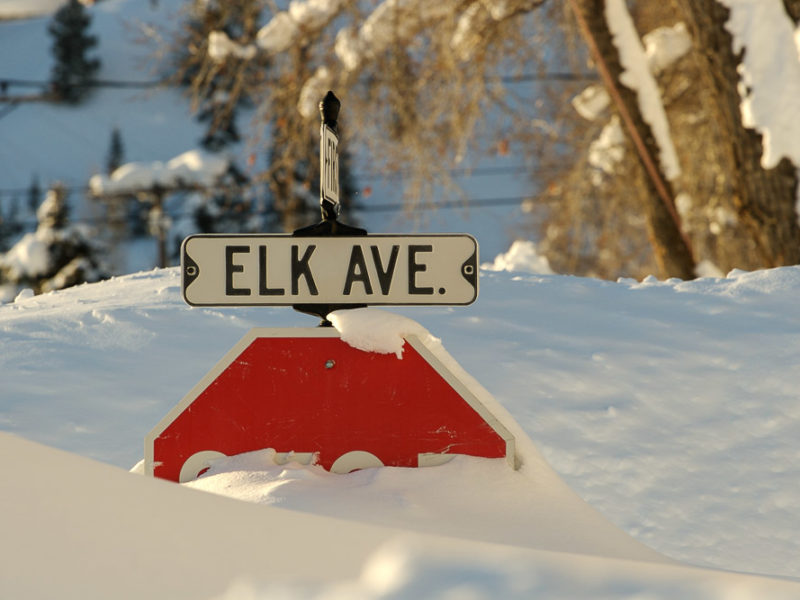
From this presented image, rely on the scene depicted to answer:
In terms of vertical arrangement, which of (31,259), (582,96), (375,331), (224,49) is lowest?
(31,259)

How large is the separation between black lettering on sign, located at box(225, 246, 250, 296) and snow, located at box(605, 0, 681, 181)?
5.98 meters

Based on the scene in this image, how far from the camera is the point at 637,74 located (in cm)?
803

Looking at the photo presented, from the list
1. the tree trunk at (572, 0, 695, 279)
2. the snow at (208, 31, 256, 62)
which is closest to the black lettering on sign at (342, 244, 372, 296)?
the tree trunk at (572, 0, 695, 279)

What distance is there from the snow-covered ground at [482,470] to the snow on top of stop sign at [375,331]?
34 centimetres

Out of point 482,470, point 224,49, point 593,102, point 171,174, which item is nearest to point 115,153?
point 171,174

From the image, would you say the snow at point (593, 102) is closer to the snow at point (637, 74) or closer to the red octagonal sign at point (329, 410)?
the snow at point (637, 74)

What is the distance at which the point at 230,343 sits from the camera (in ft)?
14.1

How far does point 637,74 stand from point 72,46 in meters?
57.7

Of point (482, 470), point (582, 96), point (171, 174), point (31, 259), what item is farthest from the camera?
point (171, 174)

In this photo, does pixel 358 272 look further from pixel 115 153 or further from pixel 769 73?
pixel 115 153

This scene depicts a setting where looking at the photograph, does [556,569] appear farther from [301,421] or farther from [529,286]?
[529,286]

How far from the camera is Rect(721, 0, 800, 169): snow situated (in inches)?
233

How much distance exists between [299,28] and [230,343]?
17.5 feet

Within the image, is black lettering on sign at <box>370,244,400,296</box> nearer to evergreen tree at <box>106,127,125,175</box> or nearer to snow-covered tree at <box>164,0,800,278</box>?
snow-covered tree at <box>164,0,800,278</box>
